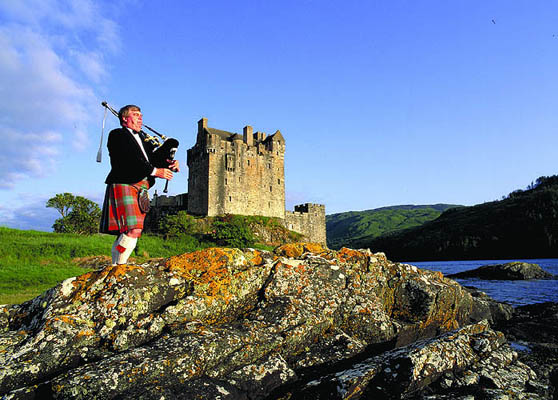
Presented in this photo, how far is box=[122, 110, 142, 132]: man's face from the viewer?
618 centimetres

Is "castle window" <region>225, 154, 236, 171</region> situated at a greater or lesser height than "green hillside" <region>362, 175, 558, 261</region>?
greater

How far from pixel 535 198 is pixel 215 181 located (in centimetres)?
11961

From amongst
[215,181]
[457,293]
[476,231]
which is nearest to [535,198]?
[476,231]

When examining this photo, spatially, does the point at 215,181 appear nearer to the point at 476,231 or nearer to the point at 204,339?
the point at 204,339

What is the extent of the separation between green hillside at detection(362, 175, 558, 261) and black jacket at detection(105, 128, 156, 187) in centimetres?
9829

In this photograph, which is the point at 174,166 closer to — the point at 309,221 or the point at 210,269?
the point at 210,269

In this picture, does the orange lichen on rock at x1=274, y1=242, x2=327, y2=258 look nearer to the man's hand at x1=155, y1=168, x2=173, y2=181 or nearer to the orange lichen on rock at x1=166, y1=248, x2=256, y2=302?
the orange lichen on rock at x1=166, y1=248, x2=256, y2=302

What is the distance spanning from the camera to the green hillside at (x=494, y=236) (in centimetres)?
9171

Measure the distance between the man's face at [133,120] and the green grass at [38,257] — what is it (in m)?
7.31

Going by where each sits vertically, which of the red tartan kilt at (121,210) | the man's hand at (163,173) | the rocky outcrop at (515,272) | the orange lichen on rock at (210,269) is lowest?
the rocky outcrop at (515,272)

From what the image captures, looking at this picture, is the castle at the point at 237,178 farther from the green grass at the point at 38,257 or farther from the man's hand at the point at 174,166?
the man's hand at the point at 174,166

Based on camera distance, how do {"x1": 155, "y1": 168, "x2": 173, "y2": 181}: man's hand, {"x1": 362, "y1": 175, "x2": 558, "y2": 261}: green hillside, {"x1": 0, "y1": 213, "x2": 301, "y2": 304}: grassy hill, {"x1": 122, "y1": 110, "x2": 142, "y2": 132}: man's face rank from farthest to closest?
{"x1": 362, "y1": 175, "x2": 558, "y2": 261}: green hillside, {"x1": 0, "y1": 213, "x2": 301, "y2": 304}: grassy hill, {"x1": 122, "y1": 110, "x2": 142, "y2": 132}: man's face, {"x1": 155, "y1": 168, "x2": 173, "y2": 181}: man's hand

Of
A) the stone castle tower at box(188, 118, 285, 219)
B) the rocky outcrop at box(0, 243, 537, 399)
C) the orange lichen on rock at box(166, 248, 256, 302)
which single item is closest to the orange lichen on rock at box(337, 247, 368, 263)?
the rocky outcrop at box(0, 243, 537, 399)

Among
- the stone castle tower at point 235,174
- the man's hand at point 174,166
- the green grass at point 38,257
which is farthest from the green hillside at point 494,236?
the man's hand at point 174,166
